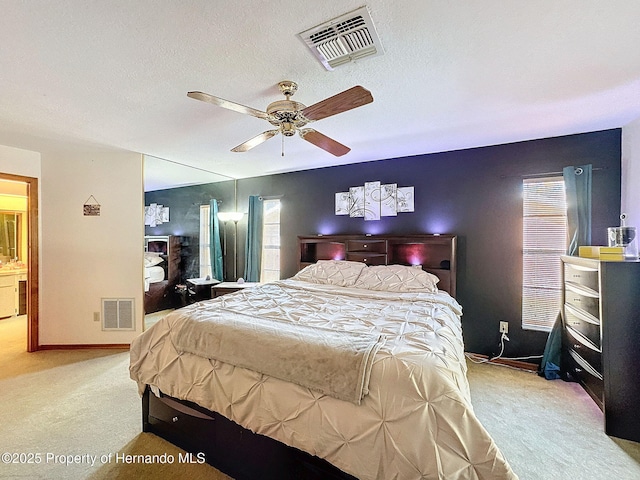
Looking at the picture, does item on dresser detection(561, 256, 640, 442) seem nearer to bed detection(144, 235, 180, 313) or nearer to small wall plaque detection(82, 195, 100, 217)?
bed detection(144, 235, 180, 313)

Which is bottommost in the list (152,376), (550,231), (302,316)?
(152,376)

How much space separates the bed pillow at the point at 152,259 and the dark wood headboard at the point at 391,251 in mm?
2079

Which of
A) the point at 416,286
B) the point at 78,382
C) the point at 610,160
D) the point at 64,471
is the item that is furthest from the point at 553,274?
the point at 78,382

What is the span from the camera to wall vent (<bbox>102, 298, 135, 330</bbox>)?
12.2 ft

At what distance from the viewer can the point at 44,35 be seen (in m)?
1.50

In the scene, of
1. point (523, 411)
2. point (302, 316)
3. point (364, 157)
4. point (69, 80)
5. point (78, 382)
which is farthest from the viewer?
point (364, 157)

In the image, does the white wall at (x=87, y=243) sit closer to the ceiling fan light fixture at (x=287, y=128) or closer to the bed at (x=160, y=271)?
the bed at (x=160, y=271)

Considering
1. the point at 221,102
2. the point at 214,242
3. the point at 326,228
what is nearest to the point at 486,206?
the point at 326,228

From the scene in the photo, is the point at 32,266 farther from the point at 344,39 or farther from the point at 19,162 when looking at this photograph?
the point at 344,39

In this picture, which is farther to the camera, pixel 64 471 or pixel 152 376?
pixel 152 376

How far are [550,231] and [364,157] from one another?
7.67 ft

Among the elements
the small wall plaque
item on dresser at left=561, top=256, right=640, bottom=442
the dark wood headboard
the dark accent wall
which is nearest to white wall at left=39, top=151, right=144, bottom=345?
the small wall plaque

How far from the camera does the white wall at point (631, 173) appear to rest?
256 cm

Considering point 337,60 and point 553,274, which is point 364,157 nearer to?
point 337,60
